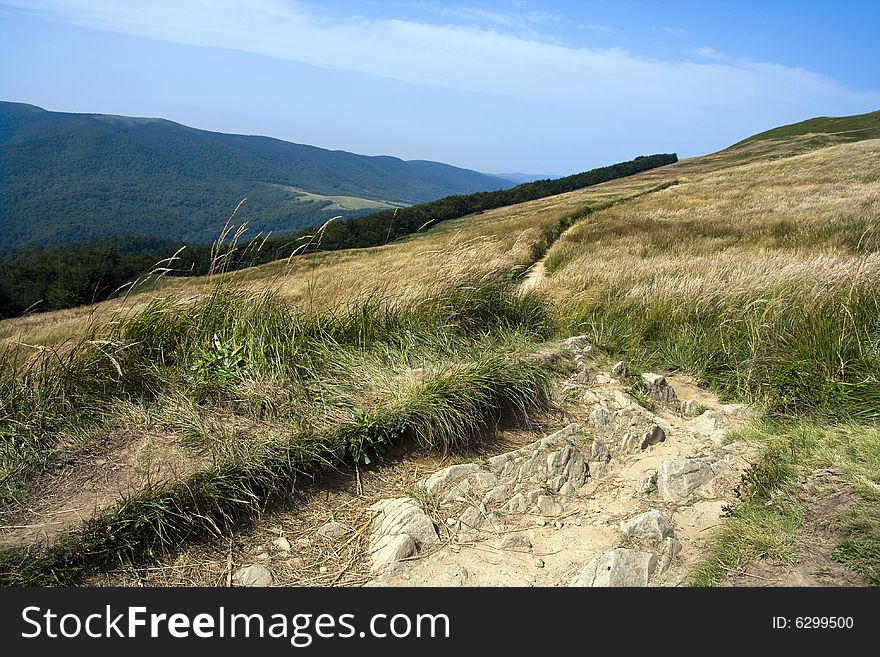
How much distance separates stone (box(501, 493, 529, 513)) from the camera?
3670mm

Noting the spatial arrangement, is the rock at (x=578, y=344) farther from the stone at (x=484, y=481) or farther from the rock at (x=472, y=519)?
the rock at (x=472, y=519)

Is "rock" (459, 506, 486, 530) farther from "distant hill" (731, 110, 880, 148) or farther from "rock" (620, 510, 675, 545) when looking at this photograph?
"distant hill" (731, 110, 880, 148)

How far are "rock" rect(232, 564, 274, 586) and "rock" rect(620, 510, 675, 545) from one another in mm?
1948

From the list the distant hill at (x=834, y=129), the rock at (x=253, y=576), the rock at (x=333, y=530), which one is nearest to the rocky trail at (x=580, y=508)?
the rock at (x=333, y=530)

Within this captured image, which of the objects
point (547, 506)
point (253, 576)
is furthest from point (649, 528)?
point (253, 576)

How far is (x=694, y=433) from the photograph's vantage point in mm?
4602

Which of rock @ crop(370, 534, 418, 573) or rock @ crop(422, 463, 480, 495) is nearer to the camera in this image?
rock @ crop(370, 534, 418, 573)

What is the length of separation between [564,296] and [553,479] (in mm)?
4071

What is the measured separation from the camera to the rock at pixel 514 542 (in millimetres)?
3299

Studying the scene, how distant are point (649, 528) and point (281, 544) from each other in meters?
2.05

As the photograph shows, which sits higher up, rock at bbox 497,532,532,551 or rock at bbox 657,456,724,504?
rock at bbox 657,456,724,504

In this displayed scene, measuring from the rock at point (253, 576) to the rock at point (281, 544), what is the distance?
174 mm

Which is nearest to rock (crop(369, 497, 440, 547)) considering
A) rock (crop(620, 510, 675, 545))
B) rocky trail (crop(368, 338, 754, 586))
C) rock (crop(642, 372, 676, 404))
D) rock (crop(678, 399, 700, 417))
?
rocky trail (crop(368, 338, 754, 586))

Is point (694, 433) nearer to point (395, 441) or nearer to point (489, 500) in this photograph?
point (489, 500)
